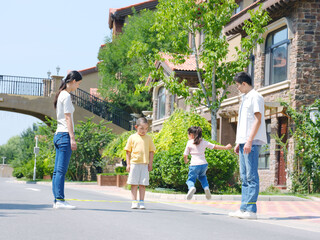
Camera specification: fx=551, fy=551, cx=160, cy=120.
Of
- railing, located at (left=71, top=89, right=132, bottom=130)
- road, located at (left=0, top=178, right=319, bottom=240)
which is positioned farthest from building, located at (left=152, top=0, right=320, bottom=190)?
railing, located at (left=71, top=89, right=132, bottom=130)

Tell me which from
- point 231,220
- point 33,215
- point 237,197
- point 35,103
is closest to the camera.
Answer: point 33,215

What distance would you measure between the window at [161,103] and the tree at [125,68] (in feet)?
11.0

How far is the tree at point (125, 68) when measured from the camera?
3722 centimetres

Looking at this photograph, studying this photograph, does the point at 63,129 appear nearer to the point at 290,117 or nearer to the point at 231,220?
Answer: the point at 231,220

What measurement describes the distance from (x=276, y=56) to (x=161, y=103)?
14198 millimetres

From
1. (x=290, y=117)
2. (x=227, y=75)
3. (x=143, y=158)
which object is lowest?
(x=143, y=158)

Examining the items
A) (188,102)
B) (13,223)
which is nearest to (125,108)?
(188,102)

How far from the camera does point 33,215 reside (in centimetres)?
735

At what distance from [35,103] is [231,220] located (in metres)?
30.5

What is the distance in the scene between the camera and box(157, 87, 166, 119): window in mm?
33188

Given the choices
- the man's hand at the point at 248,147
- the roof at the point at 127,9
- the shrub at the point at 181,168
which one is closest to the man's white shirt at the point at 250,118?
the man's hand at the point at 248,147

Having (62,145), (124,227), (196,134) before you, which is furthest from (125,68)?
(124,227)

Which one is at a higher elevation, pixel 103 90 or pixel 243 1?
pixel 243 1

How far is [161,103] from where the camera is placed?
111 ft
